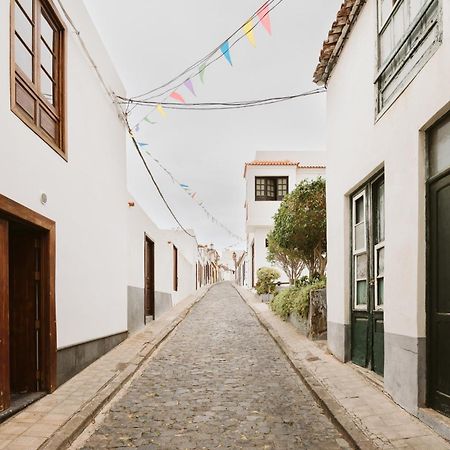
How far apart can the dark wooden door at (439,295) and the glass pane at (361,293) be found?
7.96 feet

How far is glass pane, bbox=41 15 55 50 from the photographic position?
6434 mm

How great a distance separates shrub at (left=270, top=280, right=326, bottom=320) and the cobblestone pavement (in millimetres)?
1741

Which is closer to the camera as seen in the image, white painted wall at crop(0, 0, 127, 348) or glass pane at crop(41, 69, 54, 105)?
white painted wall at crop(0, 0, 127, 348)

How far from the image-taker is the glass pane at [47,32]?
6.43 m

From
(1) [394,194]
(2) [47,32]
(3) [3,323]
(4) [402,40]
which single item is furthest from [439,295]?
(2) [47,32]

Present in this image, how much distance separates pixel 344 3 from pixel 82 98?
Answer: 14.4ft

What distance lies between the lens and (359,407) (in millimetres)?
5348

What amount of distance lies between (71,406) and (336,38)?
6851mm

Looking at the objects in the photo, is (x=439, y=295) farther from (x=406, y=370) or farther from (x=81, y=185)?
(x=81, y=185)

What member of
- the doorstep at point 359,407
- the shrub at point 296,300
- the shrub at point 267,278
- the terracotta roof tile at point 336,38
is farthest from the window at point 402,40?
the shrub at point 267,278

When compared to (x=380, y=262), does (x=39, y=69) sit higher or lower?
higher

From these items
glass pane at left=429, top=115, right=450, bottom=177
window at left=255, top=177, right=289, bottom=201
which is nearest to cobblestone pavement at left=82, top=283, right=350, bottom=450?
glass pane at left=429, top=115, right=450, bottom=177

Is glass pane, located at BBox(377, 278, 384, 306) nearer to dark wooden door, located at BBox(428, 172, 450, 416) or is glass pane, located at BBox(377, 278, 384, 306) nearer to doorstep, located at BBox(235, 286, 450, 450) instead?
doorstep, located at BBox(235, 286, 450, 450)

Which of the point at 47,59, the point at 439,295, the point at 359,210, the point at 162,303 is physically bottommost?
the point at 162,303
